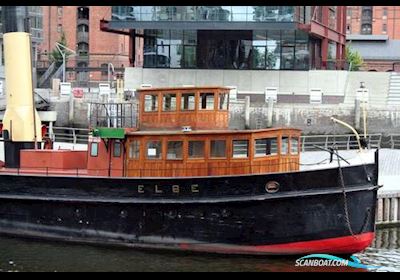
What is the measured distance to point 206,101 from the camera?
17.4 metres

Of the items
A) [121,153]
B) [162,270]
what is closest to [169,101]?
[121,153]

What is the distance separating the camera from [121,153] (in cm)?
1748

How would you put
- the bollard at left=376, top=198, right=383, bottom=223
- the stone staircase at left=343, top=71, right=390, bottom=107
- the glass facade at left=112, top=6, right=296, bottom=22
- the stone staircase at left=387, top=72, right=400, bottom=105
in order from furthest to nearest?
the stone staircase at left=343, top=71, right=390, bottom=107, the stone staircase at left=387, top=72, right=400, bottom=105, the glass facade at left=112, top=6, right=296, bottom=22, the bollard at left=376, top=198, right=383, bottom=223

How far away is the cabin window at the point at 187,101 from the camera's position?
57.2 feet

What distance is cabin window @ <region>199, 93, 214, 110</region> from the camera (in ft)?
57.0

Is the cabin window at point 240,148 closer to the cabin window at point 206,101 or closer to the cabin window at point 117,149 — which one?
the cabin window at point 206,101

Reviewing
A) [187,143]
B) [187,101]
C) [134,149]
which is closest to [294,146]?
[187,143]

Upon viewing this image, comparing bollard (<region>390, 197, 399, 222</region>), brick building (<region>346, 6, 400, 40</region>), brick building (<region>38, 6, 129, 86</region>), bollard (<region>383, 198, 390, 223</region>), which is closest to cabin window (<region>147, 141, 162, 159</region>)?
bollard (<region>383, 198, 390, 223</region>)

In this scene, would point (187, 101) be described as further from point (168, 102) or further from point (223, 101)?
point (223, 101)

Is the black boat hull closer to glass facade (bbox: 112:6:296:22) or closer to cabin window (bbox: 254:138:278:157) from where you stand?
cabin window (bbox: 254:138:278:157)

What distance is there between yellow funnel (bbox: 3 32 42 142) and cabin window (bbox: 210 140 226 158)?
17.3 feet

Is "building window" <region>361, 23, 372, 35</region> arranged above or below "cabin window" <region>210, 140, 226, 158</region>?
above

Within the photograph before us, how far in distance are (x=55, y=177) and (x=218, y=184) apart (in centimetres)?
419

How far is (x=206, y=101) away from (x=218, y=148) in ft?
4.57
